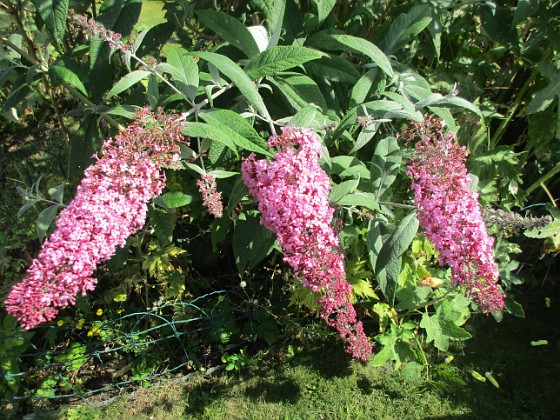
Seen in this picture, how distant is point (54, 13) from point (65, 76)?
0.21 m

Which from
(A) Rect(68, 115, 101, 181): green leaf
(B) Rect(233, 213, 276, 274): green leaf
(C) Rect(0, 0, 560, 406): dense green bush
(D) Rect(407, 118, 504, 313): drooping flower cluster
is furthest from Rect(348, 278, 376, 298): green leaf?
(A) Rect(68, 115, 101, 181): green leaf

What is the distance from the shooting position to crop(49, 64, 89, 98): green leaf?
5.51ft

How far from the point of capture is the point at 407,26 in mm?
1954

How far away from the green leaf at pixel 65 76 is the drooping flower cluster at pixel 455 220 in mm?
1206

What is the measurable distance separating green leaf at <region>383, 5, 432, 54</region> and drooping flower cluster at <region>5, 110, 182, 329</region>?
1037 mm

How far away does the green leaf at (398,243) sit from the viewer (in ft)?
5.75

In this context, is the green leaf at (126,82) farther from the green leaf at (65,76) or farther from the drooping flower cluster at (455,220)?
the drooping flower cluster at (455,220)

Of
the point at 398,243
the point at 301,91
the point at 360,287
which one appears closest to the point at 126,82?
the point at 301,91

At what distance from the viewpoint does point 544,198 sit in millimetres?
3342

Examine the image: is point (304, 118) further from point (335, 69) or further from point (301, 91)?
point (335, 69)

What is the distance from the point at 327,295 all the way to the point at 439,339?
111 cm

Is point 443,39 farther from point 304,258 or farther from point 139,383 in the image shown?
point 139,383

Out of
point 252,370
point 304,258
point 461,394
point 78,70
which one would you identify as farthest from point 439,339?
point 78,70

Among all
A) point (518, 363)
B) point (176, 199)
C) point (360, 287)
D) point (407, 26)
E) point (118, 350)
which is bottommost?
point (518, 363)
